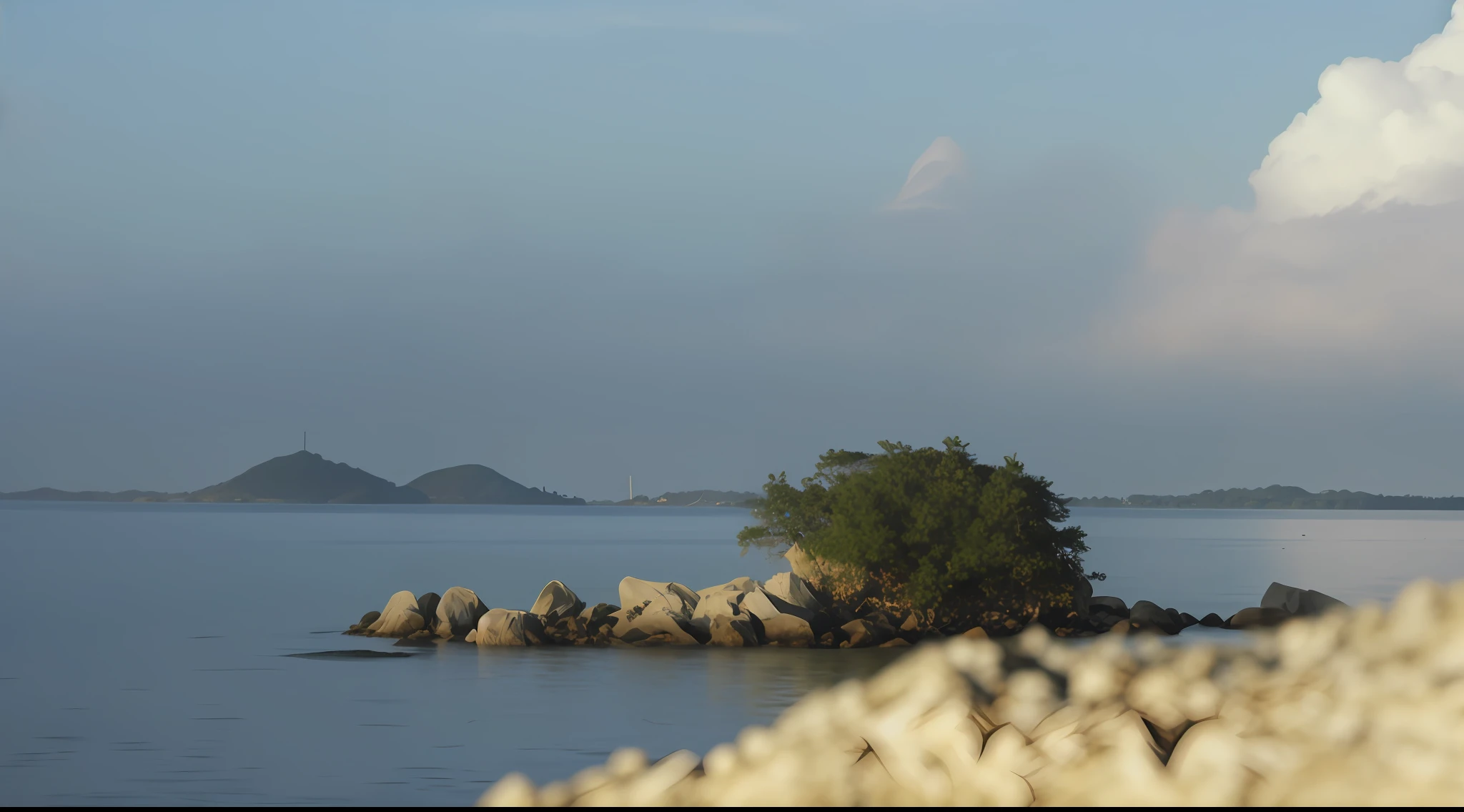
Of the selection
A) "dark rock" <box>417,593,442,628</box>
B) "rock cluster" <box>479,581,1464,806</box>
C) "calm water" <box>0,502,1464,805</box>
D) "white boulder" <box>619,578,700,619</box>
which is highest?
"rock cluster" <box>479,581,1464,806</box>

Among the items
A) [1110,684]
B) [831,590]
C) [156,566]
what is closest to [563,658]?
[831,590]

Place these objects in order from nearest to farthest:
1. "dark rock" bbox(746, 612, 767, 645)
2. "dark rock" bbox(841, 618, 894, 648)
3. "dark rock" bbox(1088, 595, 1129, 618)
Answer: "dark rock" bbox(841, 618, 894, 648)
"dark rock" bbox(746, 612, 767, 645)
"dark rock" bbox(1088, 595, 1129, 618)

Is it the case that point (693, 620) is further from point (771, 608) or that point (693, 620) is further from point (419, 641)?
point (419, 641)

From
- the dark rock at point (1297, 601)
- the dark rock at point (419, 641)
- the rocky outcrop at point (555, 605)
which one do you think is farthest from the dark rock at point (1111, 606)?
the dark rock at point (419, 641)

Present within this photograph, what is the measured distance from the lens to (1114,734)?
3299 millimetres

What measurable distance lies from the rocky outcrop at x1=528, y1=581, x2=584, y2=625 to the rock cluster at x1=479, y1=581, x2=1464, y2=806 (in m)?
35.0

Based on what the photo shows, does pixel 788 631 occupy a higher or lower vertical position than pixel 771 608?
lower

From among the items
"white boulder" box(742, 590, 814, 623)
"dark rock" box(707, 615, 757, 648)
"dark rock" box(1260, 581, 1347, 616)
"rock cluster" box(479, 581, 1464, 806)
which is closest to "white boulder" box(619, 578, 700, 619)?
"dark rock" box(707, 615, 757, 648)

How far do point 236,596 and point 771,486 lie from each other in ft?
104

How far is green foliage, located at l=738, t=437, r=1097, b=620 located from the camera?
3794cm

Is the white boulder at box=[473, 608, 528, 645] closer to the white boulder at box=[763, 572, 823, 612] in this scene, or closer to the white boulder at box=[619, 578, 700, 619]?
the white boulder at box=[619, 578, 700, 619]

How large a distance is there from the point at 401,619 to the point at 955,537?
55.1 feet

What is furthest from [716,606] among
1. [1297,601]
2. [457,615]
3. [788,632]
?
[1297,601]

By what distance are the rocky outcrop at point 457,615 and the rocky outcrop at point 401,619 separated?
762 mm
